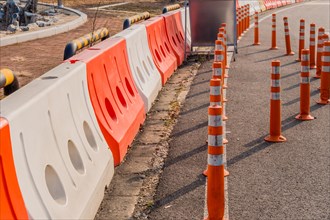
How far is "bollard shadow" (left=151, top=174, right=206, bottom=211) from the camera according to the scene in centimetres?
598

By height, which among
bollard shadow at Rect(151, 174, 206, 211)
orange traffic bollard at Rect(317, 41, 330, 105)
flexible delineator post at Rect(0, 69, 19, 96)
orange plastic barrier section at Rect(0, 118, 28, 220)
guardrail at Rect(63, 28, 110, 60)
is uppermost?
flexible delineator post at Rect(0, 69, 19, 96)

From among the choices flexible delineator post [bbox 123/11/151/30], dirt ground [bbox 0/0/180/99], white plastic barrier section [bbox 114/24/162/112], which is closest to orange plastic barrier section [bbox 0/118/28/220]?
dirt ground [bbox 0/0/180/99]

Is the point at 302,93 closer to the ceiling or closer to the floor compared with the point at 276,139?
closer to the ceiling

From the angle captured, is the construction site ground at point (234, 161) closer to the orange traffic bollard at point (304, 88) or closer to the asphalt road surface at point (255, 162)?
the asphalt road surface at point (255, 162)

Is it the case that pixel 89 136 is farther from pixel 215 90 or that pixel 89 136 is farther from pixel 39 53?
pixel 39 53

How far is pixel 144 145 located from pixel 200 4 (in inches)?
393

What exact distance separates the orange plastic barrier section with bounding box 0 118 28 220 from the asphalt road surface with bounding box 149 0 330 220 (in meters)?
1.86

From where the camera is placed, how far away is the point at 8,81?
504 cm

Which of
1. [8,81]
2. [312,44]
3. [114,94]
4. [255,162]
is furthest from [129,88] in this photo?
[312,44]

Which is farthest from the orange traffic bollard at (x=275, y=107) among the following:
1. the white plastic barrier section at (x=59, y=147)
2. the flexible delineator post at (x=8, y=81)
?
the flexible delineator post at (x=8, y=81)

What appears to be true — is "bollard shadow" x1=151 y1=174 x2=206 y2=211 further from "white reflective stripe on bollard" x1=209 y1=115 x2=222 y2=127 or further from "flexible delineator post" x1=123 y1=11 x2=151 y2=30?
"flexible delineator post" x1=123 y1=11 x2=151 y2=30

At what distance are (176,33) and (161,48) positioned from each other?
299cm

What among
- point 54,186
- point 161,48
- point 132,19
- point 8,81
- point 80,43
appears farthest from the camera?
point 132,19

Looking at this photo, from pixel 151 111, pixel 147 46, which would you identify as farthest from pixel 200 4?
pixel 151 111
